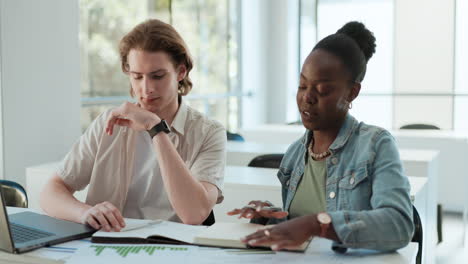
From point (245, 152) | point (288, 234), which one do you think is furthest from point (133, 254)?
point (245, 152)

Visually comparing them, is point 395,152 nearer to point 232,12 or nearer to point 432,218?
point 432,218

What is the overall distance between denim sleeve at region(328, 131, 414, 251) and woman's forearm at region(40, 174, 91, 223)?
0.82 m

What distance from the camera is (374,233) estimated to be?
1329mm

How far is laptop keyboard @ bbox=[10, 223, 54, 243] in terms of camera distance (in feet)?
5.06

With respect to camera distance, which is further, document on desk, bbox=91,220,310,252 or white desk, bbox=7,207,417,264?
document on desk, bbox=91,220,310,252

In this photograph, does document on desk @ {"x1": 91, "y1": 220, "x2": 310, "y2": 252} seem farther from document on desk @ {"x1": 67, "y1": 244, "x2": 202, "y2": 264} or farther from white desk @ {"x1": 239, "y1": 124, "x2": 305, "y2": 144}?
white desk @ {"x1": 239, "y1": 124, "x2": 305, "y2": 144}

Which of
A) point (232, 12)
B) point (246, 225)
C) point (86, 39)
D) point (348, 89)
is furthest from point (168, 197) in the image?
point (232, 12)

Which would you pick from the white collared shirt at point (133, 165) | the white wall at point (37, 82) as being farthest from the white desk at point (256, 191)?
the white wall at point (37, 82)

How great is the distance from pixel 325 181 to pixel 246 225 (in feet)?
0.82

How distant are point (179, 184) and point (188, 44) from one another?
4915 millimetres

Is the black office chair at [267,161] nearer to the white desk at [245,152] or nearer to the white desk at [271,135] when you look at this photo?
the white desk at [245,152]

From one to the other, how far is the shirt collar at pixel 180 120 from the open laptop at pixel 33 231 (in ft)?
1.61

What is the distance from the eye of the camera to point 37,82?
12.8 ft

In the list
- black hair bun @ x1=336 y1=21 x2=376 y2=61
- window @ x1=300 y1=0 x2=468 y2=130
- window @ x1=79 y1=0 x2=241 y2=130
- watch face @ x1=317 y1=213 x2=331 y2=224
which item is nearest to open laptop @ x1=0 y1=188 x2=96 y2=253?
watch face @ x1=317 y1=213 x2=331 y2=224
